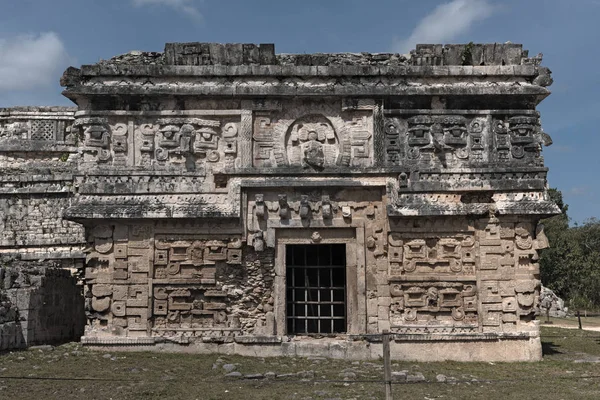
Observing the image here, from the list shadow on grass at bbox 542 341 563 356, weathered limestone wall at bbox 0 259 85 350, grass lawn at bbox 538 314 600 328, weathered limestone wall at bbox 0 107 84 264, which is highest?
weathered limestone wall at bbox 0 107 84 264

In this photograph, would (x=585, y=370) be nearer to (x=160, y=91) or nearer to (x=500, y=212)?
(x=500, y=212)

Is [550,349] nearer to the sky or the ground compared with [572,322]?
nearer to the sky

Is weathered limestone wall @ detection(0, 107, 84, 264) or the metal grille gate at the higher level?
weathered limestone wall @ detection(0, 107, 84, 264)

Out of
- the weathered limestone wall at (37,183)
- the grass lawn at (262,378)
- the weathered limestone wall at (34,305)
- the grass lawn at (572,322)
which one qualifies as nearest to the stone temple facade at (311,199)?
the grass lawn at (262,378)

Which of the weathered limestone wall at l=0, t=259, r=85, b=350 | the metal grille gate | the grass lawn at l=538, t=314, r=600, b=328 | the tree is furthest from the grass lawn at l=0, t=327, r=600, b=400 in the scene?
the tree

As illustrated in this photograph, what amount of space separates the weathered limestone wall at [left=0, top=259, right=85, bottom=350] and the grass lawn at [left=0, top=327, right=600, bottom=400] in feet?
1.73

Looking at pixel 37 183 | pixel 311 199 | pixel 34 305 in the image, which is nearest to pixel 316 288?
pixel 311 199

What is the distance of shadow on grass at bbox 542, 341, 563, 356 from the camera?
38.0 feet

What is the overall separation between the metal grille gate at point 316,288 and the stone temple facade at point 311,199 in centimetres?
4

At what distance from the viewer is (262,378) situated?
870cm

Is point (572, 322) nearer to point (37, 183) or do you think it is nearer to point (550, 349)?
point (550, 349)

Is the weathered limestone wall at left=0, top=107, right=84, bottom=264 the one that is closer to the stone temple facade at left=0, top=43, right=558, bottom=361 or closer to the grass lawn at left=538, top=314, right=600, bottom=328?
the stone temple facade at left=0, top=43, right=558, bottom=361

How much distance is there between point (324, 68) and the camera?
1129cm

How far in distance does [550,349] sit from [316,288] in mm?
4791
